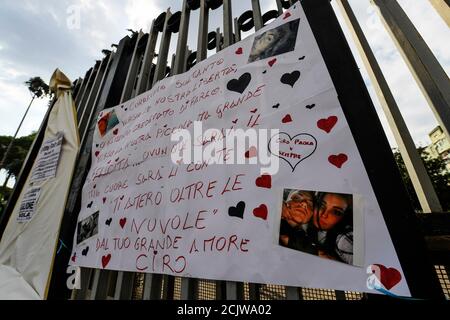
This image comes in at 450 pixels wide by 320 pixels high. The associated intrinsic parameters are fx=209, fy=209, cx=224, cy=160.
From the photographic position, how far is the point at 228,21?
140cm

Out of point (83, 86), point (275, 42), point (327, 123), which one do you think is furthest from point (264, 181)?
point (83, 86)

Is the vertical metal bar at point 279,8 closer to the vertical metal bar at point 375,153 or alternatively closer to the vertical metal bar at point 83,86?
the vertical metal bar at point 375,153

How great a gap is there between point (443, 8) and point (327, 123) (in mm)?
620

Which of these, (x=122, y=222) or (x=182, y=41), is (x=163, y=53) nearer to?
(x=182, y=41)

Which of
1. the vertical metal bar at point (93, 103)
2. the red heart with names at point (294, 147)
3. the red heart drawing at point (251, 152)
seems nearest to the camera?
the red heart with names at point (294, 147)

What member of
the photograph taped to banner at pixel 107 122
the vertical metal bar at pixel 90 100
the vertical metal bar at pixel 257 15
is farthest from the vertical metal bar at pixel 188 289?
the vertical metal bar at pixel 90 100

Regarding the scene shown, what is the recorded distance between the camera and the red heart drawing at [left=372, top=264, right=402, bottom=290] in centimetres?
52

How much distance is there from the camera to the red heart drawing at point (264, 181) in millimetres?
766

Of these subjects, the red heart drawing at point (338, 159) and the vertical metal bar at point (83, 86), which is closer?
the red heart drawing at point (338, 159)

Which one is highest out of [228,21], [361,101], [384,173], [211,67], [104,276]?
[228,21]

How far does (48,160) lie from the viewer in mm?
1894
